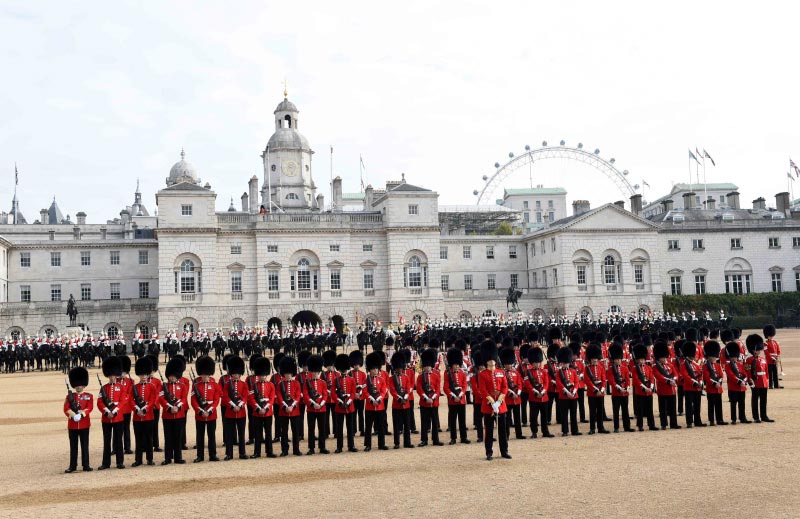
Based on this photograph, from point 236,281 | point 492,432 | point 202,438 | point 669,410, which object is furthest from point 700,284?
point 202,438

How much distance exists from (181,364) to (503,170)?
97.3 m

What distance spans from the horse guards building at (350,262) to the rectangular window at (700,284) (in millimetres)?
83

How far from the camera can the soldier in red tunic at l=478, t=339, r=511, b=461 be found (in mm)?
12828

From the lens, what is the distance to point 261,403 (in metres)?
14.0

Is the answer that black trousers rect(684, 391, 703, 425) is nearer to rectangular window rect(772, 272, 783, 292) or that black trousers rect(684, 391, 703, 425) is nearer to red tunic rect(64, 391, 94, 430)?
red tunic rect(64, 391, 94, 430)

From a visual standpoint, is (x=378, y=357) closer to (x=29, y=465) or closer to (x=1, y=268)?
(x=29, y=465)

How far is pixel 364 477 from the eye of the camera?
11859 mm

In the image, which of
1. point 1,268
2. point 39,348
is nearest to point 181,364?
point 39,348

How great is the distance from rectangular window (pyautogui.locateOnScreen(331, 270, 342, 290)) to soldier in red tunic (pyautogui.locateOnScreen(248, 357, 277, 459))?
4183 cm

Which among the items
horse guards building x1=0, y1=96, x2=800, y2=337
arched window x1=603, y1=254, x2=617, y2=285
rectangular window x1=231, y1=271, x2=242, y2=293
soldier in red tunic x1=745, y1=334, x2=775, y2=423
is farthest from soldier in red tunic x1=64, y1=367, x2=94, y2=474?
arched window x1=603, y1=254, x2=617, y2=285

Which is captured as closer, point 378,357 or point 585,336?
point 378,357

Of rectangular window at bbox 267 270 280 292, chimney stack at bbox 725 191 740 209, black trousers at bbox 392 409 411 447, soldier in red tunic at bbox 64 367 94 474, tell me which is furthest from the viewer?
chimney stack at bbox 725 191 740 209

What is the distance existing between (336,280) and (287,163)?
15.9 meters

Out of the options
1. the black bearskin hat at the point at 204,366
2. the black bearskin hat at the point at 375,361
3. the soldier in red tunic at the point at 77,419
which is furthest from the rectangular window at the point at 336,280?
the soldier in red tunic at the point at 77,419
